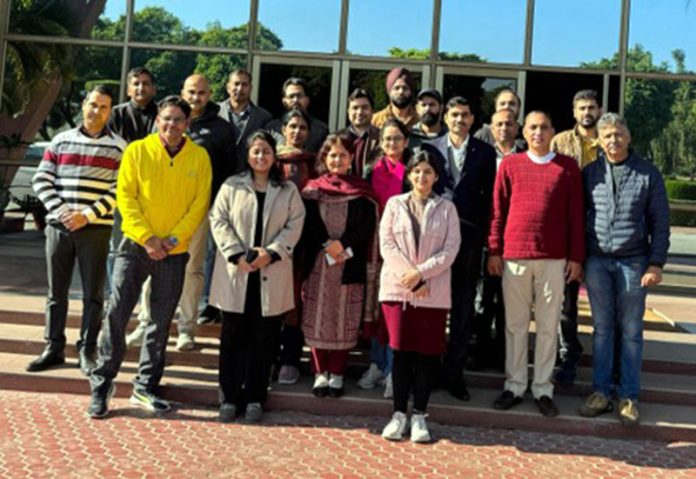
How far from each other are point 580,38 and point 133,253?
773 centimetres

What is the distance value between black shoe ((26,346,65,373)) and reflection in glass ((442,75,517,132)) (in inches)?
255

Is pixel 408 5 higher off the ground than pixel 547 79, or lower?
higher

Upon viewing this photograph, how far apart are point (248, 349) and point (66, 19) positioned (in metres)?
8.09

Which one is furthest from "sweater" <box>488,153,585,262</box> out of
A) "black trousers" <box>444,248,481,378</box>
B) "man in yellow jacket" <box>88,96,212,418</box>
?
"man in yellow jacket" <box>88,96,212,418</box>

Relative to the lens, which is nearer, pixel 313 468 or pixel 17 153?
pixel 313 468

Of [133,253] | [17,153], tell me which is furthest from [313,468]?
[17,153]

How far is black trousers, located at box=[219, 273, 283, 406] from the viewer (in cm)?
481

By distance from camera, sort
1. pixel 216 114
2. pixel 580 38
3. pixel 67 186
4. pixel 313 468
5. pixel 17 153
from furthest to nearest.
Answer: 1. pixel 17 153
2. pixel 580 38
3. pixel 216 114
4. pixel 67 186
5. pixel 313 468

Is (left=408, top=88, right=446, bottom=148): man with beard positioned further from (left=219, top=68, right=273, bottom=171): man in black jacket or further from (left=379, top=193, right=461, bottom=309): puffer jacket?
(left=219, top=68, right=273, bottom=171): man in black jacket

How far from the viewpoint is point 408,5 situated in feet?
33.9

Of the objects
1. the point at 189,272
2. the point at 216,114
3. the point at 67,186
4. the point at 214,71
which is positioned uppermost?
the point at 214,71

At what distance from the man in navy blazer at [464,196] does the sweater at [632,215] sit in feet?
2.53

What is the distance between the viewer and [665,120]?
10000 millimetres

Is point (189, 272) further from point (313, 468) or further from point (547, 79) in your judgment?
point (547, 79)
